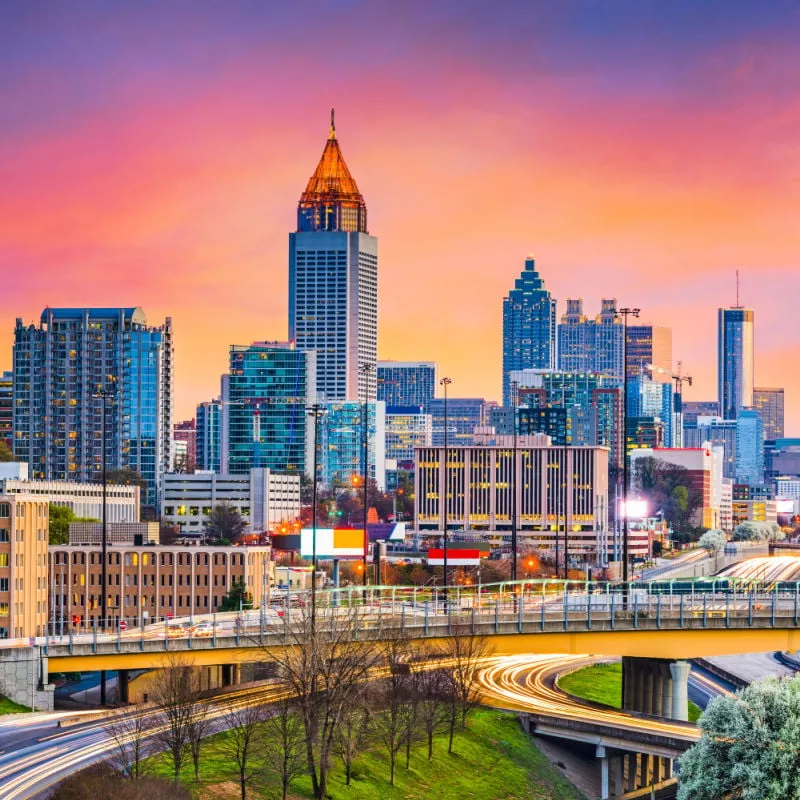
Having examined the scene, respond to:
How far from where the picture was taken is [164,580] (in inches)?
6412

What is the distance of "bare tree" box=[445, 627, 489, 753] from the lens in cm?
9050

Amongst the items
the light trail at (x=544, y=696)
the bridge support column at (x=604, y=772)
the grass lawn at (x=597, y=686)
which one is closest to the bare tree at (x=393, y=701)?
the bridge support column at (x=604, y=772)

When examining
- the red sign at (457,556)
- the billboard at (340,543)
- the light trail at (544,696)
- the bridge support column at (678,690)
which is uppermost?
the billboard at (340,543)

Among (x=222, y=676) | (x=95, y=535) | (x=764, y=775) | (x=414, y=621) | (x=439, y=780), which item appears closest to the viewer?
(x=764, y=775)

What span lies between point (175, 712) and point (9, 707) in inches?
Result: 559

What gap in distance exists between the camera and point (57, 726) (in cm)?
7275

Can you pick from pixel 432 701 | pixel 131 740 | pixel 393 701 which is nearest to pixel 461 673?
pixel 432 701

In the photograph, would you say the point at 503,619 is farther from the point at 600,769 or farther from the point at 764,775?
the point at 764,775

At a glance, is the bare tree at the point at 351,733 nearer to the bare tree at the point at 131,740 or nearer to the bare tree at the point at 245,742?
the bare tree at the point at 245,742

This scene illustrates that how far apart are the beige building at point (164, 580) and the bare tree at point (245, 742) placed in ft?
286

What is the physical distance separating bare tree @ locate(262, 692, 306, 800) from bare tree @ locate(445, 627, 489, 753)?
1728 centimetres

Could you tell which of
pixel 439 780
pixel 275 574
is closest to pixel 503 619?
pixel 439 780

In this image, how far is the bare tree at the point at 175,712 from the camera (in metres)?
65.9

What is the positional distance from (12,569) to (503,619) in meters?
59.1
